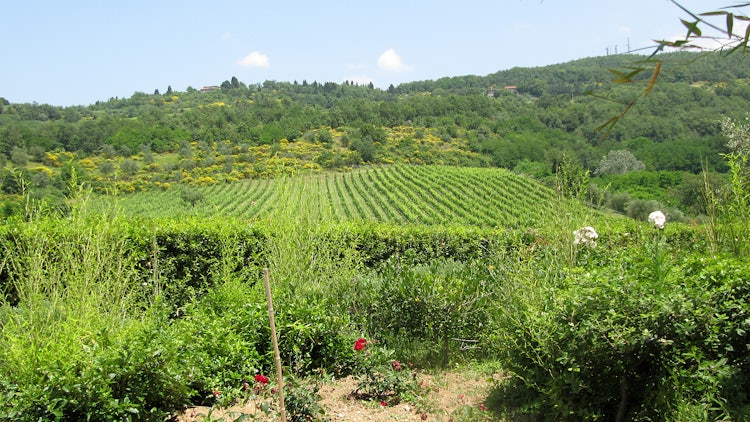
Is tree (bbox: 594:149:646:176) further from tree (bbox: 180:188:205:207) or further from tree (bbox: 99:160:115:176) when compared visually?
tree (bbox: 99:160:115:176)

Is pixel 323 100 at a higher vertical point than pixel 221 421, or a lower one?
higher

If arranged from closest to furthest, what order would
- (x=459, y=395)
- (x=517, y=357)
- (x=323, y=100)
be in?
(x=517, y=357), (x=459, y=395), (x=323, y=100)

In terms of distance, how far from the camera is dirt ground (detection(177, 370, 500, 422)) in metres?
3.47

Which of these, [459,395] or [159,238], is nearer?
[459,395]

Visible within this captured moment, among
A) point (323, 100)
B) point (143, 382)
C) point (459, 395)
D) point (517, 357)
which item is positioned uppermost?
point (323, 100)

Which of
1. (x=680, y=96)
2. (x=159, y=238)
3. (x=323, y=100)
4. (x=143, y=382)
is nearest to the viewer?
(x=143, y=382)

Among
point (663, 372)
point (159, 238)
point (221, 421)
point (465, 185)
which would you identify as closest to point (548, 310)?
point (663, 372)

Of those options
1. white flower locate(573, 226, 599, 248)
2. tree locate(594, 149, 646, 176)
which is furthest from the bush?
tree locate(594, 149, 646, 176)

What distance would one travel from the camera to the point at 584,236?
464 cm

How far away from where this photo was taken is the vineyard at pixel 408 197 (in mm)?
39438

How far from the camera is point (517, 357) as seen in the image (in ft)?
11.5

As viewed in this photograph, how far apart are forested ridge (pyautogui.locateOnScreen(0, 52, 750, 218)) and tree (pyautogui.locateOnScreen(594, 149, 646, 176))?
568 mm

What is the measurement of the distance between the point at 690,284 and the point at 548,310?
2.71 feet

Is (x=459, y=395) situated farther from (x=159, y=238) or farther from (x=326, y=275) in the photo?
(x=159, y=238)
